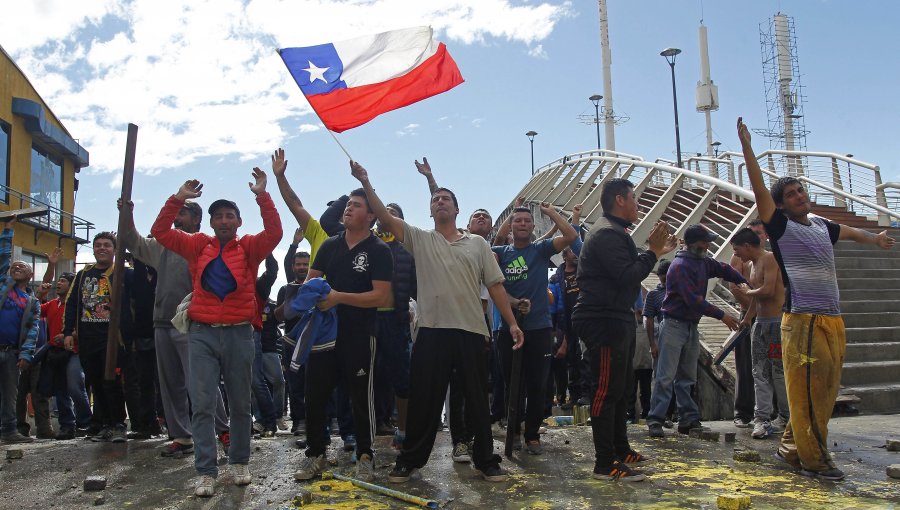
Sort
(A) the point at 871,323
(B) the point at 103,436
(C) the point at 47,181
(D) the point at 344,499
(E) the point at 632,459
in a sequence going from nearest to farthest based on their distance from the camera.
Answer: (D) the point at 344,499
(E) the point at 632,459
(B) the point at 103,436
(A) the point at 871,323
(C) the point at 47,181

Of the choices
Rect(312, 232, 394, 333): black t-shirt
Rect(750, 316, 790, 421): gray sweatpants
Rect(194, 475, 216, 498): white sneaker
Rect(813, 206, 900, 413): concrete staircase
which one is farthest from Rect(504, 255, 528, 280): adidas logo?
Rect(813, 206, 900, 413): concrete staircase

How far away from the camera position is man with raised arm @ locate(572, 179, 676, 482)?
4.57 m

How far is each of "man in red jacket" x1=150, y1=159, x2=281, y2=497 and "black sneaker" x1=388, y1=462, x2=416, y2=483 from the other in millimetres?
931

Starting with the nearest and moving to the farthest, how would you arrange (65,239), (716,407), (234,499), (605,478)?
(234,499) < (605,478) < (716,407) < (65,239)

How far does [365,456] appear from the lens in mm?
4625

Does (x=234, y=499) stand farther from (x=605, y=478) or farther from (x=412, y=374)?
(x=605, y=478)

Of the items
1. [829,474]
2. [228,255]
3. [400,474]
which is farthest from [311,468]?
[829,474]

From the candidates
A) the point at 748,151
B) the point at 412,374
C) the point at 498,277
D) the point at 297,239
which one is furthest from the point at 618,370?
the point at 297,239

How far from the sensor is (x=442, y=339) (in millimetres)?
4551

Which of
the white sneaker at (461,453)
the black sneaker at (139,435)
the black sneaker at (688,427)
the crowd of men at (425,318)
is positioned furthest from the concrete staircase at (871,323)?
the black sneaker at (139,435)

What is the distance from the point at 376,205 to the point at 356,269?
0.49 metres

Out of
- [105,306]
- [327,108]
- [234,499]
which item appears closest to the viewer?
[234,499]

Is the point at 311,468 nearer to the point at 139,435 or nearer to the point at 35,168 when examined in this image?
the point at 139,435

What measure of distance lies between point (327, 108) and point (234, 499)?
3.20 meters
